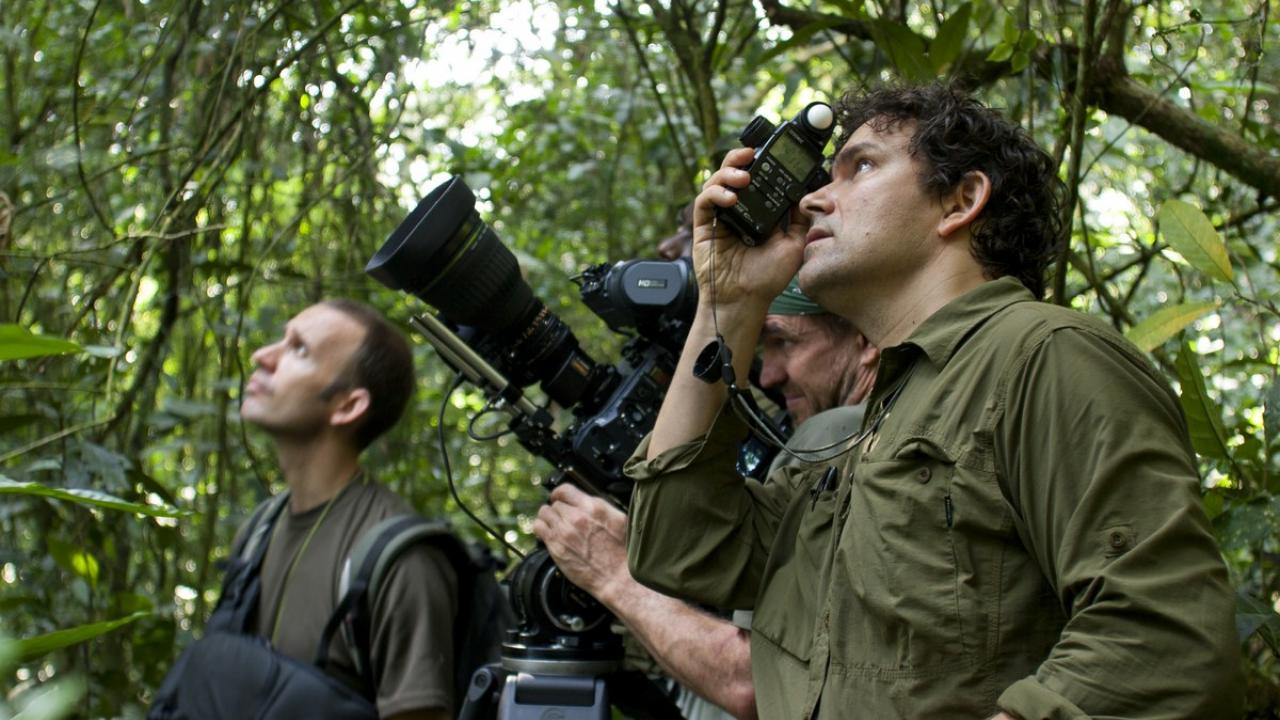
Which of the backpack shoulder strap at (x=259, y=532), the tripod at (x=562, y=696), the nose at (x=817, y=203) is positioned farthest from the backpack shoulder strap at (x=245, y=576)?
the nose at (x=817, y=203)

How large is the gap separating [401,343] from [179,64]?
951mm

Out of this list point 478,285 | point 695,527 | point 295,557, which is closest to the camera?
point 695,527

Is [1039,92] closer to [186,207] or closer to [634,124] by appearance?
[634,124]

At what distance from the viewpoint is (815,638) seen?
1.40m

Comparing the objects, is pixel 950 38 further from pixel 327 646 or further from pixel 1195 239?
pixel 327 646

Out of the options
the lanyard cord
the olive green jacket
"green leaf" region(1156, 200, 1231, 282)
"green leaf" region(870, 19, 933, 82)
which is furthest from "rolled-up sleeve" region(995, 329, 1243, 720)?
the lanyard cord

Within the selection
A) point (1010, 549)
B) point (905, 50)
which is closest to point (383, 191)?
point (905, 50)

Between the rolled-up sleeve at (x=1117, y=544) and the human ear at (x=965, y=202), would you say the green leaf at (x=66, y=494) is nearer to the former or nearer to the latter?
the rolled-up sleeve at (x=1117, y=544)

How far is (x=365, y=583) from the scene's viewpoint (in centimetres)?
248

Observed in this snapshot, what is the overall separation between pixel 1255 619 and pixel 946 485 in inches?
24.2

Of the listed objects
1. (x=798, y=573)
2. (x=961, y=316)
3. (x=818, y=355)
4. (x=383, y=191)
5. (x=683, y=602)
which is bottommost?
(x=683, y=602)

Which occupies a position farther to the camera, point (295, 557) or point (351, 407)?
point (351, 407)

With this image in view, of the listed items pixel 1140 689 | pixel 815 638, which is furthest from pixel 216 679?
pixel 1140 689

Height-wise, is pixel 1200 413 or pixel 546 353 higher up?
pixel 546 353
